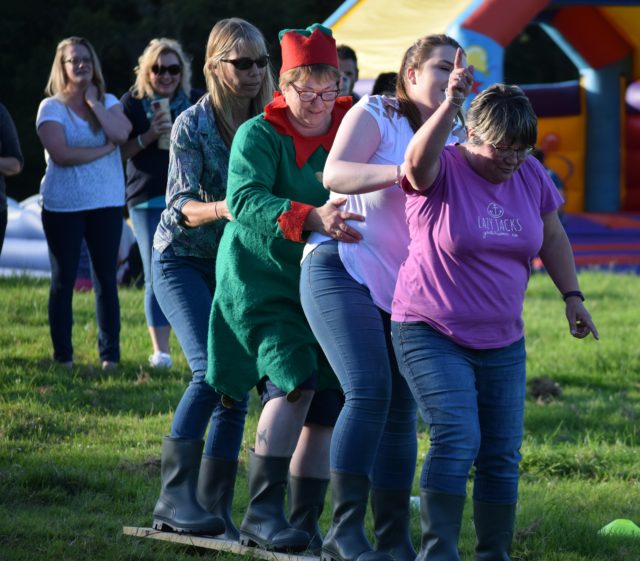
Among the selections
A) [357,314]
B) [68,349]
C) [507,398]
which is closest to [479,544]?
[507,398]

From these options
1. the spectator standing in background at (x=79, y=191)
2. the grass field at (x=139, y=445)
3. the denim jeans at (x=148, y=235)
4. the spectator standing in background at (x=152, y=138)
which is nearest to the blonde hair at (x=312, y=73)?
the grass field at (x=139, y=445)

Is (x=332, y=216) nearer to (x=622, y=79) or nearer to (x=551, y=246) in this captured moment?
(x=551, y=246)

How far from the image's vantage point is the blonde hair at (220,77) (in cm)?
475

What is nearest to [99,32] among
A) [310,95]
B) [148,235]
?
[148,235]

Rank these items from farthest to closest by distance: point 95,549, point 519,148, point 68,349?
point 68,349 → point 95,549 → point 519,148

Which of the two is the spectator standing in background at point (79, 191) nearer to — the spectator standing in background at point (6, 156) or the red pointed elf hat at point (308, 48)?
the spectator standing in background at point (6, 156)

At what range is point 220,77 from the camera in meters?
4.80

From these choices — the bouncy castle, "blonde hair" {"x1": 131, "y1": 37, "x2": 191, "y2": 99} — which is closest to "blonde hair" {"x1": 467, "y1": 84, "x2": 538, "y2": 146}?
"blonde hair" {"x1": 131, "y1": 37, "x2": 191, "y2": 99}

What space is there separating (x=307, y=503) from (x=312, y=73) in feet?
4.77

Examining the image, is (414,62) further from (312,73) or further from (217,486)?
(217,486)

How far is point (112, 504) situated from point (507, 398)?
193 cm

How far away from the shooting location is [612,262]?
14.6 meters

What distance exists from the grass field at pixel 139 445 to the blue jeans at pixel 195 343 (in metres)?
0.42

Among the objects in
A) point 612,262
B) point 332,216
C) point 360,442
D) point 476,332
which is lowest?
point 612,262
